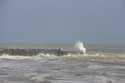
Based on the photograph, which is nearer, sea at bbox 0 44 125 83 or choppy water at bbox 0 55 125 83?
choppy water at bbox 0 55 125 83

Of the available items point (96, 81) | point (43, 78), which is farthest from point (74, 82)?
point (43, 78)

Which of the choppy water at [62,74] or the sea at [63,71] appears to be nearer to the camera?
the choppy water at [62,74]

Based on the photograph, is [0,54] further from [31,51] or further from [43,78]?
[43,78]

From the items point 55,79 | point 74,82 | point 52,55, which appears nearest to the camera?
point 74,82

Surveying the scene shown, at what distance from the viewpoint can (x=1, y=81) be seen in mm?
28266

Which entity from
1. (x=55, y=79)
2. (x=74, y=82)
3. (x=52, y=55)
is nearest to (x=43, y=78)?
(x=55, y=79)

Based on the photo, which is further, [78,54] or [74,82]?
[78,54]

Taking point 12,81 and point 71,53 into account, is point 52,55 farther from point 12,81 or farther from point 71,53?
point 12,81

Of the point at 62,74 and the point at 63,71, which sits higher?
the point at 63,71

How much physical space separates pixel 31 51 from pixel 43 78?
127ft

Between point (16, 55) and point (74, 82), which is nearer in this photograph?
point (74, 82)

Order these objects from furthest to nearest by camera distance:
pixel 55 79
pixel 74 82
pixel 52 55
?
pixel 52 55, pixel 55 79, pixel 74 82

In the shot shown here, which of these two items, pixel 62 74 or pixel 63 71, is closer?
pixel 62 74

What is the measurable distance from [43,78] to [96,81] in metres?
4.83
